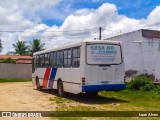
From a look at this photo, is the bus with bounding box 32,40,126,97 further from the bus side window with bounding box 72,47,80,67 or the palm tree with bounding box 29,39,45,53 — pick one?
the palm tree with bounding box 29,39,45,53

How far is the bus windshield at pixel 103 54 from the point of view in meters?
15.8

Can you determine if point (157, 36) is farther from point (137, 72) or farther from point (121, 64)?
point (121, 64)

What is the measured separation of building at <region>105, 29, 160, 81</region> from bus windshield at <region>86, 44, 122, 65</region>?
7092mm

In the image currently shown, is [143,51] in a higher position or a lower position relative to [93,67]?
higher

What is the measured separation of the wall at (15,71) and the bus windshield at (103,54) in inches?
1170

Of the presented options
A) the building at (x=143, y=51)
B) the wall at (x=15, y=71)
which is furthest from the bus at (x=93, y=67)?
the wall at (x=15, y=71)

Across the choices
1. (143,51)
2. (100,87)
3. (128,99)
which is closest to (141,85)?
(128,99)

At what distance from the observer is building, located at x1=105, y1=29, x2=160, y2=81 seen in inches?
899

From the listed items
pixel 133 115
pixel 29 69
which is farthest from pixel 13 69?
pixel 133 115

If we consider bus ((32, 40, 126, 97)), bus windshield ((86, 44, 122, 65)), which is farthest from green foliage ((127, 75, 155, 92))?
bus windshield ((86, 44, 122, 65))

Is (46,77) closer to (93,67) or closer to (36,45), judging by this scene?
(93,67)

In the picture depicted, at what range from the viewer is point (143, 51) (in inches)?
957

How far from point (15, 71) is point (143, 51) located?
24.5 m

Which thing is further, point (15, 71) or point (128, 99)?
point (15, 71)
